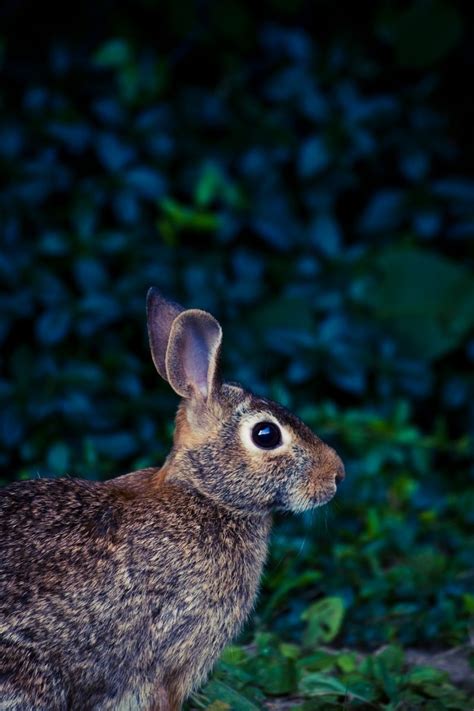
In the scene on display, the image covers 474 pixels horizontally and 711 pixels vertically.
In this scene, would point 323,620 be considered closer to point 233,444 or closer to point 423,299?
point 233,444

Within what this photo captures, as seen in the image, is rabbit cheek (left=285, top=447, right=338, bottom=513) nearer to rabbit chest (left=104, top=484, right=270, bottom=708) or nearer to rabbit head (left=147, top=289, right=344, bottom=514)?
rabbit head (left=147, top=289, right=344, bottom=514)

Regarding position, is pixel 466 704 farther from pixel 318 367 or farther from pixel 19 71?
pixel 19 71

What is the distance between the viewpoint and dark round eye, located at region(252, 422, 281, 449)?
4680 millimetres

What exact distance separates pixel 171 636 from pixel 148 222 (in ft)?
14.1

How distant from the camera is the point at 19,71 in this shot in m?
8.24

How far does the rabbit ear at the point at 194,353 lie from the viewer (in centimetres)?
469

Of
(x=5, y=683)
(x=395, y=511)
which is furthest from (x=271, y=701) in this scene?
(x=395, y=511)

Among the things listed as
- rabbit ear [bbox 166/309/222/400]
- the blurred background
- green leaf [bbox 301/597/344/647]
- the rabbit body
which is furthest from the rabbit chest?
the blurred background

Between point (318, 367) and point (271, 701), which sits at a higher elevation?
point (318, 367)

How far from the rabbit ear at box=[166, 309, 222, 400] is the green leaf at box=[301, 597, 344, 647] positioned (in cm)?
129

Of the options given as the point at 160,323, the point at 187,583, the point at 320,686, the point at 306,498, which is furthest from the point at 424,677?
the point at 160,323

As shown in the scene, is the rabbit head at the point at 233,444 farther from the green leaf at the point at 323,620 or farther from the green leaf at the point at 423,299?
the green leaf at the point at 423,299

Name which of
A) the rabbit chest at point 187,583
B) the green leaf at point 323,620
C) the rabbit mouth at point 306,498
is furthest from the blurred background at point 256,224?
the rabbit chest at point 187,583

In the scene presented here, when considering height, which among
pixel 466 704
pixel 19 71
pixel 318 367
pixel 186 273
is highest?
pixel 19 71
